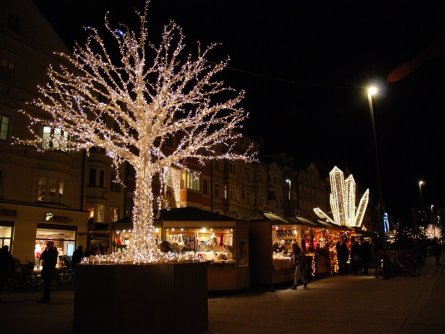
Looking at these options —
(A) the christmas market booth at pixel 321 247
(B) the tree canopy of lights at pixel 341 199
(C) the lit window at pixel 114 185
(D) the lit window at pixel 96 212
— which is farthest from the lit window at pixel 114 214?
(A) the christmas market booth at pixel 321 247

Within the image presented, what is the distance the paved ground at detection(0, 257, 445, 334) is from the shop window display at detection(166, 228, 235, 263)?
1.69 meters

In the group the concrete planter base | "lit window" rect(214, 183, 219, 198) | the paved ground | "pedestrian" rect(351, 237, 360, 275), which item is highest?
"lit window" rect(214, 183, 219, 198)

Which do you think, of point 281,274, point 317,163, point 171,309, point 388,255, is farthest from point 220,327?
point 317,163

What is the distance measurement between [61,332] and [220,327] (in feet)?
10.5

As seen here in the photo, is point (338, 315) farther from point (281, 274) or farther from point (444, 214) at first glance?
point (444, 214)

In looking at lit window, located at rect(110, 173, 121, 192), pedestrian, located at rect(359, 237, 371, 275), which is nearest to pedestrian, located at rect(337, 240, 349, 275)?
pedestrian, located at rect(359, 237, 371, 275)

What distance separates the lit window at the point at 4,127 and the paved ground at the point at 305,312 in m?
11.2

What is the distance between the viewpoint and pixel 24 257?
25.6 m

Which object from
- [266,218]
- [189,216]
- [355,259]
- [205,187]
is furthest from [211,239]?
[205,187]

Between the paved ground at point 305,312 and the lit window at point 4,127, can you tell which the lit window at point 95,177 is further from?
the paved ground at point 305,312

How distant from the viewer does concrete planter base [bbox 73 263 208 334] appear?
8172 mm

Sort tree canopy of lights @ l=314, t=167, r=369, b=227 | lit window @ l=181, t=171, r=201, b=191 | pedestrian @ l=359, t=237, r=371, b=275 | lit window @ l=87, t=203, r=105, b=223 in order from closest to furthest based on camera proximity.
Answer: pedestrian @ l=359, t=237, r=371, b=275
lit window @ l=87, t=203, r=105, b=223
tree canopy of lights @ l=314, t=167, r=369, b=227
lit window @ l=181, t=171, r=201, b=191

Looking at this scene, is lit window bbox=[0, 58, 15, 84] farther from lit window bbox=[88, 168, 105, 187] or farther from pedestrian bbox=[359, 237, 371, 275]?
pedestrian bbox=[359, 237, 371, 275]

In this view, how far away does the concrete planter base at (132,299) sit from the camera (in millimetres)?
8172
